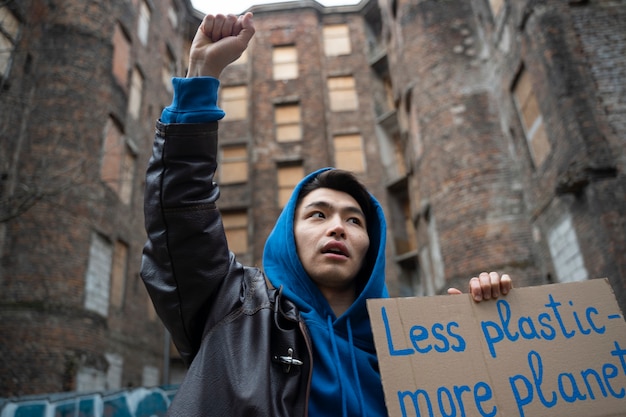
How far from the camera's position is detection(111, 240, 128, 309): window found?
42.6 feet

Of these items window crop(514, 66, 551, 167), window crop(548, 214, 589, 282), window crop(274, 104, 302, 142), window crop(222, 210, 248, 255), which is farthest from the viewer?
window crop(274, 104, 302, 142)

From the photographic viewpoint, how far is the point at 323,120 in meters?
21.0

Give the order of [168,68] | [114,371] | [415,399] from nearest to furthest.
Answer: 1. [415,399]
2. [114,371]
3. [168,68]

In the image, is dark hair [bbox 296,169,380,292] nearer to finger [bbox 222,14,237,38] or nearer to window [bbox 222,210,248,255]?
finger [bbox 222,14,237,38]

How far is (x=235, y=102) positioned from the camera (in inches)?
843

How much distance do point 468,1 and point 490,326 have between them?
11763 mm

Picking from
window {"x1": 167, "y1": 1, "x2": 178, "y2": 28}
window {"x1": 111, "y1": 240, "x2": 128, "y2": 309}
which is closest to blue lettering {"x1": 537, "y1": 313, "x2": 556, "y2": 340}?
window {"x1": 111, "y1": 240, "x2": 128, "y2": 309}

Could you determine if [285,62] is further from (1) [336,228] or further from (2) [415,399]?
(2) [415,399]

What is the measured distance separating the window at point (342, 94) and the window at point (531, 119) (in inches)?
475

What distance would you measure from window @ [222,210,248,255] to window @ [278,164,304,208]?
1682 millimetres

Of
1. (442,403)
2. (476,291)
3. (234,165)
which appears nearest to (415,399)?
(442,403)

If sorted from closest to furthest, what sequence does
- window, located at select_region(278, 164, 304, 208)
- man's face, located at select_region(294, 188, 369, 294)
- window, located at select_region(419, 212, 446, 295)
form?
man's face, located at select_region(294, 188, 369, 294)
window, located at select_region(419, 212, 446, 295)
window, located at select_region(278, 164, 304, 208)

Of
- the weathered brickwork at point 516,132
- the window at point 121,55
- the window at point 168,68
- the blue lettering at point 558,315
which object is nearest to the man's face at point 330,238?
the blue lettering at point 558,315

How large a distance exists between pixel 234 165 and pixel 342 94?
579cm
